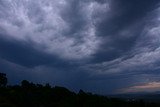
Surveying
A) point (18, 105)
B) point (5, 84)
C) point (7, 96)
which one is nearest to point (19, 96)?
point (7, 96)

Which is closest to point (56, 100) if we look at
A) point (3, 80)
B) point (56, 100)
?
point (56, 100)

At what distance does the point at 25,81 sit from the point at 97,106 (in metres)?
71.7

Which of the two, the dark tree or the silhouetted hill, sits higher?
the dark tree

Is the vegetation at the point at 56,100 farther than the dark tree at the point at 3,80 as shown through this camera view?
No

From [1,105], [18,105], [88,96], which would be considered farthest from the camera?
[88,96]

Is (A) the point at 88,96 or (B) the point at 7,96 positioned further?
(A) the point at 88,96

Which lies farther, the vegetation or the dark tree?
the dark tree

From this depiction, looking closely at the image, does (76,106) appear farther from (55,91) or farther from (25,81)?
(25,81)

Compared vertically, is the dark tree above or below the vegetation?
above

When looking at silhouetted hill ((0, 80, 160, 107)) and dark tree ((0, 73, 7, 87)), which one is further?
dark tree ((0, 73, 7, 87))

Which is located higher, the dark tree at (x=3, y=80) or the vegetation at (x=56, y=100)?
the dark tree at (x=3, y=80)

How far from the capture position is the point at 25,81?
563 ft

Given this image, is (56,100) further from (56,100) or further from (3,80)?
(3,80)

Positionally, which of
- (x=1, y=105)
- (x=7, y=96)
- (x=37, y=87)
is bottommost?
(x=1, y=105)
